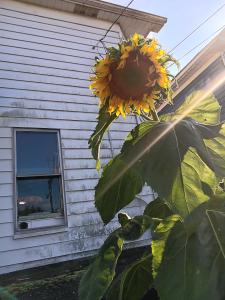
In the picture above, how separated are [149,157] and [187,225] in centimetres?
18

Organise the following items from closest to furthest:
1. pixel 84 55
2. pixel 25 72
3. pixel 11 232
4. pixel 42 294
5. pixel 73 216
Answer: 1. pixel 42 294
2. pixel 11 232
3. pixel 73 216
4. pixel 25 72
5. pixel 84 55

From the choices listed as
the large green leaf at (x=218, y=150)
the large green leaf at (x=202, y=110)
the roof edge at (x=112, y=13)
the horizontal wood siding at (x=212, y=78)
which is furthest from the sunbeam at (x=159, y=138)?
the horizontal wood siding at (x=212, y=78)

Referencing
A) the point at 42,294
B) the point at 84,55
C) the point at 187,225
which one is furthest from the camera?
the point at 84,55

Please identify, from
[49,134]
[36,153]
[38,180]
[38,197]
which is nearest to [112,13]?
[49,134]

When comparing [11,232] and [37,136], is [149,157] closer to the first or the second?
[11,232]

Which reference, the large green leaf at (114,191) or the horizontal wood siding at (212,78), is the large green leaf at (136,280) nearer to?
the large green leaf at (114,191)

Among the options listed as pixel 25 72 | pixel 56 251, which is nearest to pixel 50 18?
pixel 25 72

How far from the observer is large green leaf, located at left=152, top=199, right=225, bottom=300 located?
86 cm

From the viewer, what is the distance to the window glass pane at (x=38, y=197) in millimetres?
4695

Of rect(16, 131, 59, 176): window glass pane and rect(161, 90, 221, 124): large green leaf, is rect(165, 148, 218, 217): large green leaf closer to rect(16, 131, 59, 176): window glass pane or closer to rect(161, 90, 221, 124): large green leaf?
rect(161, 90, 221, 124): large green leaf

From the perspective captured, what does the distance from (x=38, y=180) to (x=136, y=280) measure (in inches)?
154

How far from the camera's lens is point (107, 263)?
1.04 metres

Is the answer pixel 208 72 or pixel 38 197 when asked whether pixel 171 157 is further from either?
pixel 208 72

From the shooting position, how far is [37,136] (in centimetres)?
520
